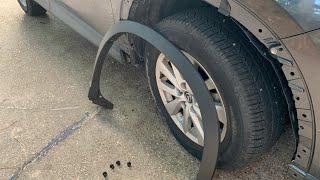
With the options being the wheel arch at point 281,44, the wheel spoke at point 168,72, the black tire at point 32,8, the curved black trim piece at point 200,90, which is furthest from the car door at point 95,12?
the black tire at point 32,8

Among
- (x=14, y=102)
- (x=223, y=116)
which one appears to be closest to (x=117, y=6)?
(x=223, y=116)

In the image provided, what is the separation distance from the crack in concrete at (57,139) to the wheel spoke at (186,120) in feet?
2.65

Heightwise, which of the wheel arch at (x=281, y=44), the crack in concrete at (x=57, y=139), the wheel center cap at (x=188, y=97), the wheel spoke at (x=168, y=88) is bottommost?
the crack in concrete at (x=57, y=139)

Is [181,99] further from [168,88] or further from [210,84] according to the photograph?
[210,84]

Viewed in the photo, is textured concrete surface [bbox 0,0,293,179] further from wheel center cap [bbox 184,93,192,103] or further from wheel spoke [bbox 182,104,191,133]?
wheel center cap [bbox 184,93,192,103]

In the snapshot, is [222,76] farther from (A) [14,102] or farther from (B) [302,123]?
(A) [14,102]

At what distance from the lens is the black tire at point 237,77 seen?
1.76 m

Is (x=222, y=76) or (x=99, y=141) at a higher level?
(x=222, y=76)

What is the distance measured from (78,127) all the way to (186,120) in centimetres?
86

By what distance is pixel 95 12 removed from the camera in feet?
8.32

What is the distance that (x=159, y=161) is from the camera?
2.30 metres

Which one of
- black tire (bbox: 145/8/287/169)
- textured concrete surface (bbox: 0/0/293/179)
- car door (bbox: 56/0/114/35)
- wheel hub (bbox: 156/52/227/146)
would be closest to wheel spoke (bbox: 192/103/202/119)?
wheel hub (bbox: 156/52/227/146)

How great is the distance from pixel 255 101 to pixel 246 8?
0.48 m

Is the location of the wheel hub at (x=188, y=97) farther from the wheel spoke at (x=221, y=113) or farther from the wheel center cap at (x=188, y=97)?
the wheel spoke at (x=221, y=113)
